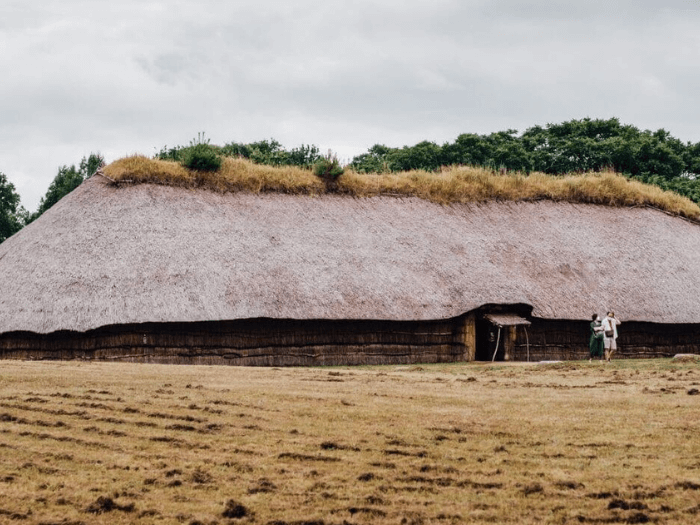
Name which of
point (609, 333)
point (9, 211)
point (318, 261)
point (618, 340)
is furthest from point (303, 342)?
point (9, 211)

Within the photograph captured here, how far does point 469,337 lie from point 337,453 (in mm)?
18990

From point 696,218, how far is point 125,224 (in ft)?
77.7

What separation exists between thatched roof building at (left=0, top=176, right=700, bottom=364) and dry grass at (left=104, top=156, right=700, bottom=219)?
0.52 m

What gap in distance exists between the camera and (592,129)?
2473 inches

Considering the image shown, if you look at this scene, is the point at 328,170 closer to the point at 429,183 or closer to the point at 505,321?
the point at 429,183

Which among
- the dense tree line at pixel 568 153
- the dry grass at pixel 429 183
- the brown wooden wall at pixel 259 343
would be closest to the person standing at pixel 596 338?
the brown wooden wall at pixel 259 343

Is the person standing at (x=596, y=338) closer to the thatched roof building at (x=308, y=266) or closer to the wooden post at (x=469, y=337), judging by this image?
the thatched roof building at (x=308, y=266)

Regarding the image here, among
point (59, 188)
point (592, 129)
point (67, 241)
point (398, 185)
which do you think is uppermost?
point (592, 129)

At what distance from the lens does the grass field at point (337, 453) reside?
7.79 m

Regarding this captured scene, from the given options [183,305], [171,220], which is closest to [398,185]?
[171,220]

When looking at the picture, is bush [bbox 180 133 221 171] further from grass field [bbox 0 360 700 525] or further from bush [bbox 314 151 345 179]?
grass field [bbox 0 360 700 525]

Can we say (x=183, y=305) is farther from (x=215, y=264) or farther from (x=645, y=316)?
(x=645, y=316)

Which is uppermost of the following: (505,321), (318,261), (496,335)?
(318,261)

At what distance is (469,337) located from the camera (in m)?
28.5
